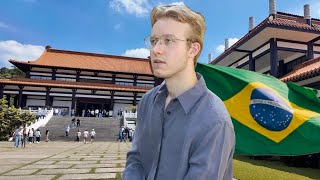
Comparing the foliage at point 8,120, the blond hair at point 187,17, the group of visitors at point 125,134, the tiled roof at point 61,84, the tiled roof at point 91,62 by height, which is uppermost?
the tiled roof at point 91,62

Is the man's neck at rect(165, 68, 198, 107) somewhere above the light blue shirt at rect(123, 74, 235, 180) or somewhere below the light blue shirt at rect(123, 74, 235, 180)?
above

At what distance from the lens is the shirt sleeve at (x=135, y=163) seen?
1.30m

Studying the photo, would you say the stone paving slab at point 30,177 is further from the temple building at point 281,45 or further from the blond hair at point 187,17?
the temple building at point 281,45

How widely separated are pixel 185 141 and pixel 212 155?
0.12 m

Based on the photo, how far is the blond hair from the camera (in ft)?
3.98

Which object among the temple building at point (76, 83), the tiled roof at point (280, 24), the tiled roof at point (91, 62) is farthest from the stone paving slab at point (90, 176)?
the tiled roof at point (91, 62)

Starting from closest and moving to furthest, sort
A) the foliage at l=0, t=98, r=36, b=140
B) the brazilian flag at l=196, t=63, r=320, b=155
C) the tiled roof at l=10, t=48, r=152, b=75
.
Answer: the brazilian flag at l=196, t=63, r=320, b=155 < the foliage at l=0, t=98, r=36, b=140 < the tiled roof at l=10, t=48, r=152, b=75

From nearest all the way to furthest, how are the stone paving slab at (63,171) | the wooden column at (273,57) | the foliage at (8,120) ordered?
the stone paving slab at (63,171), the wooden column at (273,57), the foliage at (8,120)

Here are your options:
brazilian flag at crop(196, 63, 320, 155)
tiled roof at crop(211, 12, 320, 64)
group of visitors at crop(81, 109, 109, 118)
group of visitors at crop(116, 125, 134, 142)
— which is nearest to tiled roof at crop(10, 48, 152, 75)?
group of visitors at crop(81, 109, 109, 118)

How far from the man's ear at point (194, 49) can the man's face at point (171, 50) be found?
3 cm

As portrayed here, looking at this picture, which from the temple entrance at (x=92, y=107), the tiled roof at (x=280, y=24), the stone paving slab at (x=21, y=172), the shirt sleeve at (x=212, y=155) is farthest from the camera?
the temple entrance at (x=92, y=107)

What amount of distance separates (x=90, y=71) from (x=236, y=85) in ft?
112

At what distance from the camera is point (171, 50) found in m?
1.23

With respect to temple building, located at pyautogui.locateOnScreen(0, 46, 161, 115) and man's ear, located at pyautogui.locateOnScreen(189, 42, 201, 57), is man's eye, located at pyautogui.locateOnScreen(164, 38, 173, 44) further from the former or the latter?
temple building, located at pyautogui.locateOnScreen(0, 46, 161, 115)
